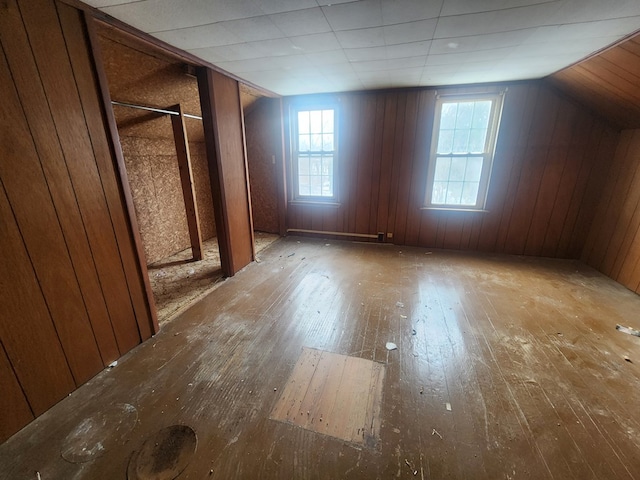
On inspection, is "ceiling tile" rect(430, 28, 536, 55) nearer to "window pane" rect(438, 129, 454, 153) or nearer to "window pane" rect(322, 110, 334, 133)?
"window pane" rect(438, 129, 454, 153)

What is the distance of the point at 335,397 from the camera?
5.15 ft

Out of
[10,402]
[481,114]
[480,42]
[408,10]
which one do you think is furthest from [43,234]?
[481,114]

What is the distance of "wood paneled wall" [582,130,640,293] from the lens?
2.76 metres

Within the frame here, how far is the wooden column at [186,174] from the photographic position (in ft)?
10.4

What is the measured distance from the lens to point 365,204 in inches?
165

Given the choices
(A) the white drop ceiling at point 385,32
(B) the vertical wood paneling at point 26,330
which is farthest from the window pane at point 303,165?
(B) the vertical wood paneling at point 26,330

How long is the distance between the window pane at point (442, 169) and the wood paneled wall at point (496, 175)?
18cm

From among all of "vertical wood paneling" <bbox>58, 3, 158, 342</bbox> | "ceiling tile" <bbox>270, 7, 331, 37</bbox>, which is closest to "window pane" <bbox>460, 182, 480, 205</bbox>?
"ceiling tile" <bbox>270, 7, 331, 37</bbox>

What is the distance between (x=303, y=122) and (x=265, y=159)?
952 millimetres

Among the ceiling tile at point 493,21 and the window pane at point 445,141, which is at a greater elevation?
the ceiling tile at point 493,21

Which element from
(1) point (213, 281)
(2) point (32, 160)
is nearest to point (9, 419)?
(2) point (32, 160)

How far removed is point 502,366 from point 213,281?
2.84m

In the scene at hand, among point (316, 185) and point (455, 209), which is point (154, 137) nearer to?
point (316, 185)

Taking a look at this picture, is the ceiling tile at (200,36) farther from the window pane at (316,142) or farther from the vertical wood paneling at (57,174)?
the window pane at (316,142)
